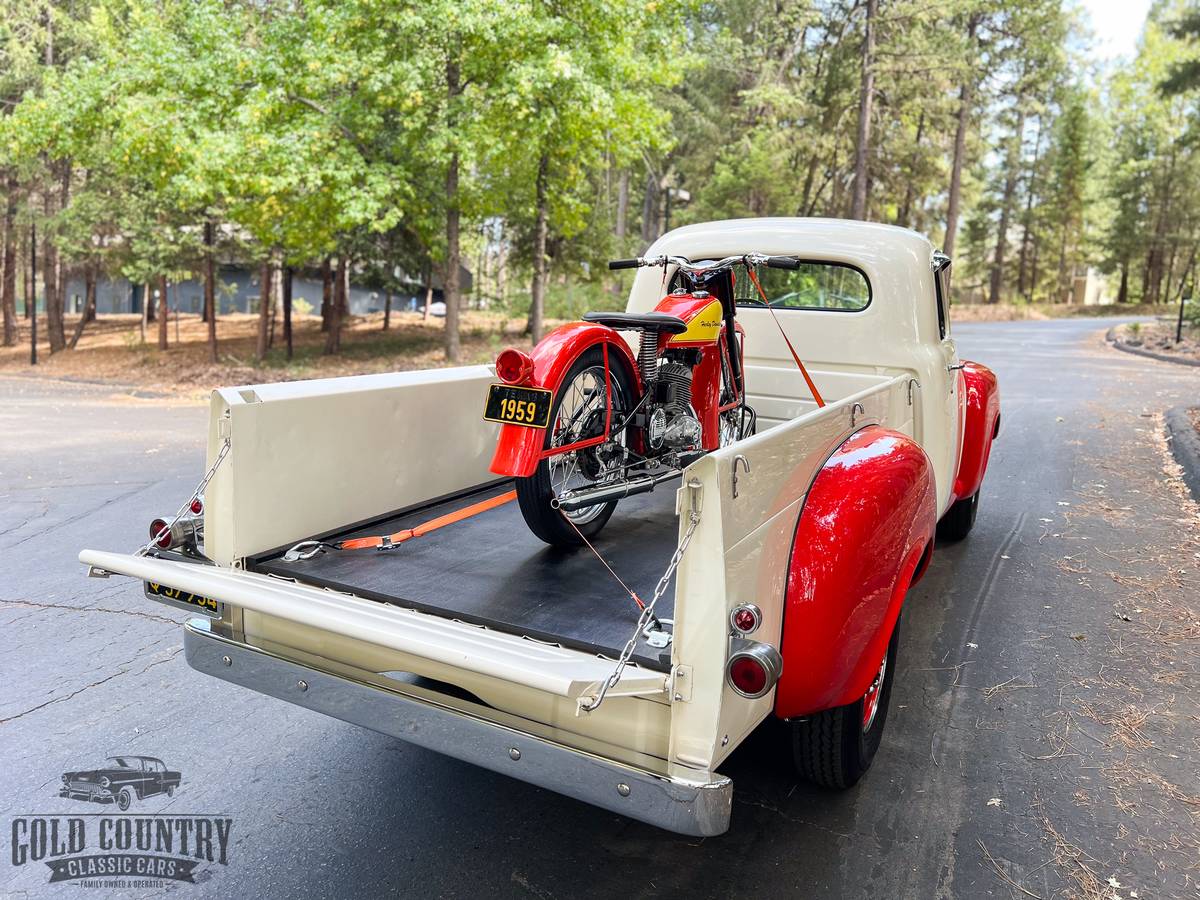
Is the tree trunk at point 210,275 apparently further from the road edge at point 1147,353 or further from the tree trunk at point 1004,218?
the tree trunk at point 1004,218

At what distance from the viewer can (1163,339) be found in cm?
2494

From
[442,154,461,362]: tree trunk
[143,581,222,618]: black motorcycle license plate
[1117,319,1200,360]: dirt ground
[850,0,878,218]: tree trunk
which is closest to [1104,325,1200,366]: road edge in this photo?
[1117,319,1200,360]: dirt ground

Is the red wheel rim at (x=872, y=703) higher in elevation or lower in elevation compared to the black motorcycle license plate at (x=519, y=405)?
lower

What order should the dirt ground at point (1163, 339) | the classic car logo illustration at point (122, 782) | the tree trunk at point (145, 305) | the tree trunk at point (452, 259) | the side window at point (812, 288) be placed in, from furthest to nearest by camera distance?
the tree trunk at point (145, 305), the dirt ground at point (1163, 339), the tree trunk at point (452, 259), the side window at point (812, 288), the classic car logo illustration at point (122, 782)

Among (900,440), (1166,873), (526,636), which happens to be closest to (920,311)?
(900,440)

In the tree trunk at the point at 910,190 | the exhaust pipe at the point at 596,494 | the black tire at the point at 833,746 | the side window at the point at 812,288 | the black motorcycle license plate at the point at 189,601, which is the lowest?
the black tire at the point at 833,746

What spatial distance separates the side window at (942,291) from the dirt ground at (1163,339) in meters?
19.0

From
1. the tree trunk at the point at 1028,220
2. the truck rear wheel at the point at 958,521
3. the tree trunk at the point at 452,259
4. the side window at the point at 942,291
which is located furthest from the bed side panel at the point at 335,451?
the tree trunk at the point at 1028,220

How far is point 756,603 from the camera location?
2.29m

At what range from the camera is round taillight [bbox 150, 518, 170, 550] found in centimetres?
314

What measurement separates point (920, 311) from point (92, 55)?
82.1 feet

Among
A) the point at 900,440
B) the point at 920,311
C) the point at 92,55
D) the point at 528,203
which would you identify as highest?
the point at 92,55

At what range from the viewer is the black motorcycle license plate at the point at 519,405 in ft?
11.2

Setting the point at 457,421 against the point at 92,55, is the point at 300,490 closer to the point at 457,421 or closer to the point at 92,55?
the point at 457,421
